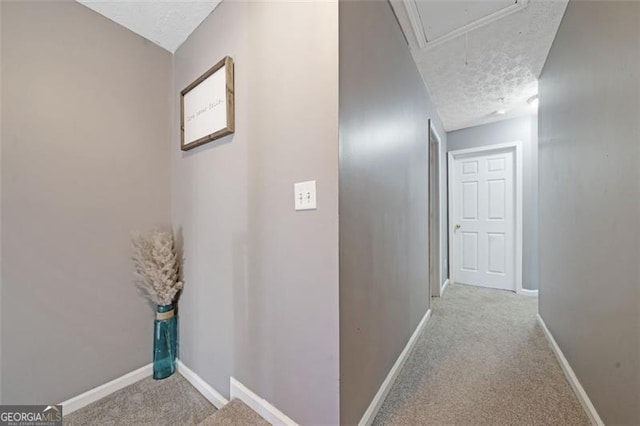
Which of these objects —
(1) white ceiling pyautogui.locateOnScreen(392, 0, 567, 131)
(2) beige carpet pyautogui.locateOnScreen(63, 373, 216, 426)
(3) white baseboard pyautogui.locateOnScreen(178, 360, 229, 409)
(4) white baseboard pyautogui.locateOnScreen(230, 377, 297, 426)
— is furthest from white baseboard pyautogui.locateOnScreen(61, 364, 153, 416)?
(1) white ceiling pyautogui.locateOnScreen(392, 0, 567, 131)

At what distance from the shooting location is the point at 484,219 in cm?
344

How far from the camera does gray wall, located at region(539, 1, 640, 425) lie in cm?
96

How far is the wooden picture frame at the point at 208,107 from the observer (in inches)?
51.3

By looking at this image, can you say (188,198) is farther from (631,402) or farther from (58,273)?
(631,402)

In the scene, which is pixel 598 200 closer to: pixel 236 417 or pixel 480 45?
pixel 480 45

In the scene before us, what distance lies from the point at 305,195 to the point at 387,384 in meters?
1.23

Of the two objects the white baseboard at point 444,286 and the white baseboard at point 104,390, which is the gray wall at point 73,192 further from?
the white baseboard at point 444,286

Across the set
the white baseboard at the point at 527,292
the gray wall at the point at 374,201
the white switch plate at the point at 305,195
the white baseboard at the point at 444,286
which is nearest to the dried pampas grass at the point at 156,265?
the white switch plate at the point at 305,195

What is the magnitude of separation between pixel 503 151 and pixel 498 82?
1.33 m

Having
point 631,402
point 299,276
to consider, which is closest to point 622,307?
point 631,402

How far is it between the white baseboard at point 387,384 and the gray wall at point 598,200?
910 mm

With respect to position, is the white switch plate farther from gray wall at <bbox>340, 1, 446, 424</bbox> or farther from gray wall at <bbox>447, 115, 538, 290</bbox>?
gray wall at <bbox>447, 115, 538, 290</bbox>

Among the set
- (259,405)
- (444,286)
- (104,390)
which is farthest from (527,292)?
(104,390)

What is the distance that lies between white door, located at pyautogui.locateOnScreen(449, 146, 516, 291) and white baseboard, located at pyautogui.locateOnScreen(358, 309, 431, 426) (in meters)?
2.00
